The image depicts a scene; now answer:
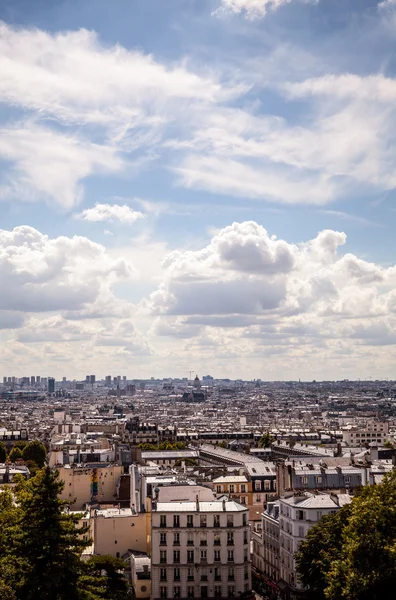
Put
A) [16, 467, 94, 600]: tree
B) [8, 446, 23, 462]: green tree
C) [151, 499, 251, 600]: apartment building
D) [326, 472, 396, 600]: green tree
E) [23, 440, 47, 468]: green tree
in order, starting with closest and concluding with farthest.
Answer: [16, 467, 94, 600]: tree → [326, 472, 396, 600]: green tree → [151, 499, 251, 600]: apartment building → [23, 440, 47, 468]: green tree → [8, 446, 23, 462]: green tree

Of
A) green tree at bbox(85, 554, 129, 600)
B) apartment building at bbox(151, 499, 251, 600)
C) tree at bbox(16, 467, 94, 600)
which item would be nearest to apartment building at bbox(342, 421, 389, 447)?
apartment building at bbox(151, 499, 251, 600)

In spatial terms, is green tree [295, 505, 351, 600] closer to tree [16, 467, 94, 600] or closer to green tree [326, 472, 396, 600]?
green tree [326, 472, 396, 600]

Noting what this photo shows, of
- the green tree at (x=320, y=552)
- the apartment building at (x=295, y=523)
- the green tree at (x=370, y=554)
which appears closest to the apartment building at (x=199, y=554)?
the green tree at (x=320, y=552)

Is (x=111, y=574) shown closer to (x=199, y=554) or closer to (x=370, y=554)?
(x=199, y=554)

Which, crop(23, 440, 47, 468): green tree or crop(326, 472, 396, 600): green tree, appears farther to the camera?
crop(23, 440, 47, 468): green tree

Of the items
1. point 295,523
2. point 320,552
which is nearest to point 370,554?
point 320,552

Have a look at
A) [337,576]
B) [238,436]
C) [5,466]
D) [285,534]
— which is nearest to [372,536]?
[337,576]
